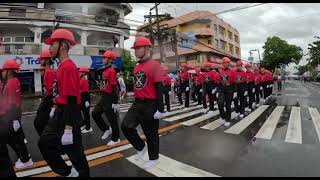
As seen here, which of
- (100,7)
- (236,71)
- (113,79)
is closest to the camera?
(113,79)

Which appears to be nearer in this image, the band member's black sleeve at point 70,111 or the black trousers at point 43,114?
the band member's black sleeve at point 70,111

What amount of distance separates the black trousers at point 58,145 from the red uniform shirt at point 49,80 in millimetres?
1570

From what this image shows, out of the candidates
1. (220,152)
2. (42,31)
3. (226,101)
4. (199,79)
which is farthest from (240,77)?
(42,31)

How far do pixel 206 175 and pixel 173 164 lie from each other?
0.73 metres

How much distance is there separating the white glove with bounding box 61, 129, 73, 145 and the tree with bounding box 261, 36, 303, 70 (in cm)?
7300

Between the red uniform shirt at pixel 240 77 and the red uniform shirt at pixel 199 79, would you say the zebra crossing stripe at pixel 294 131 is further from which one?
the red uniform shirt at pixel 199 79

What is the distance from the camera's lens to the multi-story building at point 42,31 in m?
27.3

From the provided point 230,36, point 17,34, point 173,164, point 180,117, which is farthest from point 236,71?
point 230,36

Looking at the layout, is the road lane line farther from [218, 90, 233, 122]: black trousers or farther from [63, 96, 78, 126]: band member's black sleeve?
[218, 90, 233, 122]: black trousers

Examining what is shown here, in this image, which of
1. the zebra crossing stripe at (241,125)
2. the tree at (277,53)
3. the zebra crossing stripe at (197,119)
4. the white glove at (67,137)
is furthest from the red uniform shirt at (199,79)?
the tree at (277,53)

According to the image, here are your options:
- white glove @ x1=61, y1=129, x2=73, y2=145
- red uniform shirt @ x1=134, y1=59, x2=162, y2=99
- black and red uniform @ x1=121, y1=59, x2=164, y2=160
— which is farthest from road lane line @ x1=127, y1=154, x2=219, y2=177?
white glove @ x1=61, y1=129, x2=73, y2=145

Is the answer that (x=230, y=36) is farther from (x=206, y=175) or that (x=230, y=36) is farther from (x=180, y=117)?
(x=206, y=175)

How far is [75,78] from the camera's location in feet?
12.8

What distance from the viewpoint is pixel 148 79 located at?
16.9 ft
